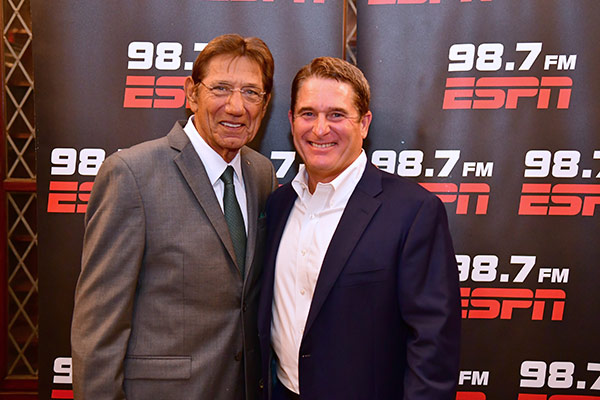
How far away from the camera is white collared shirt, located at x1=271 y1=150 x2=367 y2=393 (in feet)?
4.88

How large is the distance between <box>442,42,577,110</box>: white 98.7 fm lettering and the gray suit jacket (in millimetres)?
1351

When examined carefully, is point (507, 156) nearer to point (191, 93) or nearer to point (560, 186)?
point (560, 186)

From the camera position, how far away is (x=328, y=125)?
1.51 metres

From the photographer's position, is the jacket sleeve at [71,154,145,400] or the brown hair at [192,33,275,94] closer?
the jacket sleeve at [71,154,145,400]

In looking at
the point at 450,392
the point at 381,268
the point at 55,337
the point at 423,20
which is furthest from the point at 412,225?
the point at 55,337

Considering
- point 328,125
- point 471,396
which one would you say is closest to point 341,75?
point 328,125

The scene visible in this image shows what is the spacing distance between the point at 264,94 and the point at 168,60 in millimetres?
835

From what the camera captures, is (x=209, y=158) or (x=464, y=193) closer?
(x=209, y=158)

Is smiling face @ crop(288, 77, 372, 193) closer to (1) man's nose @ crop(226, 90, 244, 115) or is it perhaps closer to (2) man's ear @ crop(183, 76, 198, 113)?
(1) man's nose @ crop(226, 90, 244, 115)

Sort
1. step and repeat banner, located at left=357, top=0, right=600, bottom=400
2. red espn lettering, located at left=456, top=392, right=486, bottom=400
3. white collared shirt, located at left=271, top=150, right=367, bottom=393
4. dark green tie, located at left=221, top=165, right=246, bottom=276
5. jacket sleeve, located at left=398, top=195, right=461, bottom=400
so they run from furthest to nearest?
1. red espn lettering, located at left=456, top=392, right=486, bottom=400
2. step and repeat banner, located at left=357, top=0, right=600, bottom=400
3. dark green tie, located at left=221, top=165, right=246, bottom=276
4. white collared shirt, located at left=271, top=150, right=367, bottom=393
5. jacket sleeve, located at left=398, top=195, right=461, bottom=400

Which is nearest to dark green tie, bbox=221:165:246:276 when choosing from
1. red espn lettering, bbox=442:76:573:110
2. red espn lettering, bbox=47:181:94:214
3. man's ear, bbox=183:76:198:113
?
man's ear, bbox=183:76:198:113

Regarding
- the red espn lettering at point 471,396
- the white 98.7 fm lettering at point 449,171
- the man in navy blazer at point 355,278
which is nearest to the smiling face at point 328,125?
the man in navy blazer at point 355,278

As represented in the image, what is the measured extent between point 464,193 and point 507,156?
0.28 metres

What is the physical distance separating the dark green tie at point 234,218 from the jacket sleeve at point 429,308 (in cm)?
57
